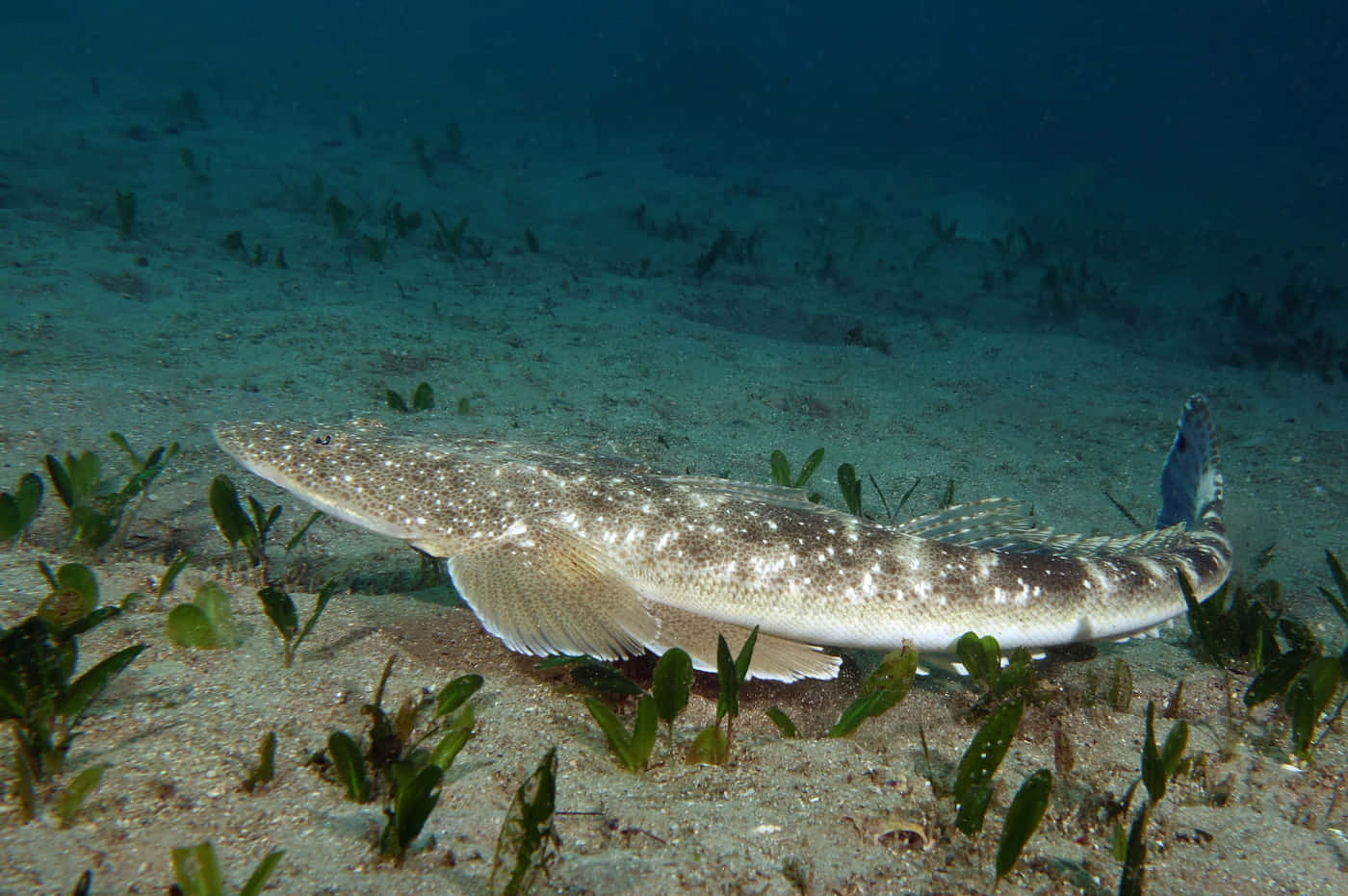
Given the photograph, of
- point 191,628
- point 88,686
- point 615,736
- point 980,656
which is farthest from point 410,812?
point 980,656

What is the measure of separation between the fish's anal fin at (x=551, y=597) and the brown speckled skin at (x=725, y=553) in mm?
17

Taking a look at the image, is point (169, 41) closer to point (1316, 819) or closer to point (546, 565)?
point (546, 565)

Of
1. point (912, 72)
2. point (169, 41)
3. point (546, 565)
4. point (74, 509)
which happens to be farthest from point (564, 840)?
point (912, 72)

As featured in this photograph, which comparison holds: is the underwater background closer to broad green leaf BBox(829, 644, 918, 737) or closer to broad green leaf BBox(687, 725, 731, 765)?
broad green leaf BBox(687, 725, 731, 765)

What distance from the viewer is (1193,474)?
5.40 meters

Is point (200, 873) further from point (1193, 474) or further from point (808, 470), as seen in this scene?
point (1193, 474)

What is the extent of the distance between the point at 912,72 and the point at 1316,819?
338ft

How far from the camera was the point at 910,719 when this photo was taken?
3760 mm

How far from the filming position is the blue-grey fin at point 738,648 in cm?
372

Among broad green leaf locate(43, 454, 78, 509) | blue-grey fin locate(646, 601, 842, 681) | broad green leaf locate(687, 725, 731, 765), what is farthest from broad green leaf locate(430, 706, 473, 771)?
broad green leaf locate(43, 454, 78, 509)

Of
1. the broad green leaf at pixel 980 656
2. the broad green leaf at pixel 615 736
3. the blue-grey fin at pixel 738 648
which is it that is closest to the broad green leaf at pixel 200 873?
the broad green leaf at pixel 615 736

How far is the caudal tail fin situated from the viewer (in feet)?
17.1

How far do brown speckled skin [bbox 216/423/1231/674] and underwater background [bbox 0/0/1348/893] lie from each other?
1.45 feet

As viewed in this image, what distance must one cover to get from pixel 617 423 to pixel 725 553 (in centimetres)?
388
